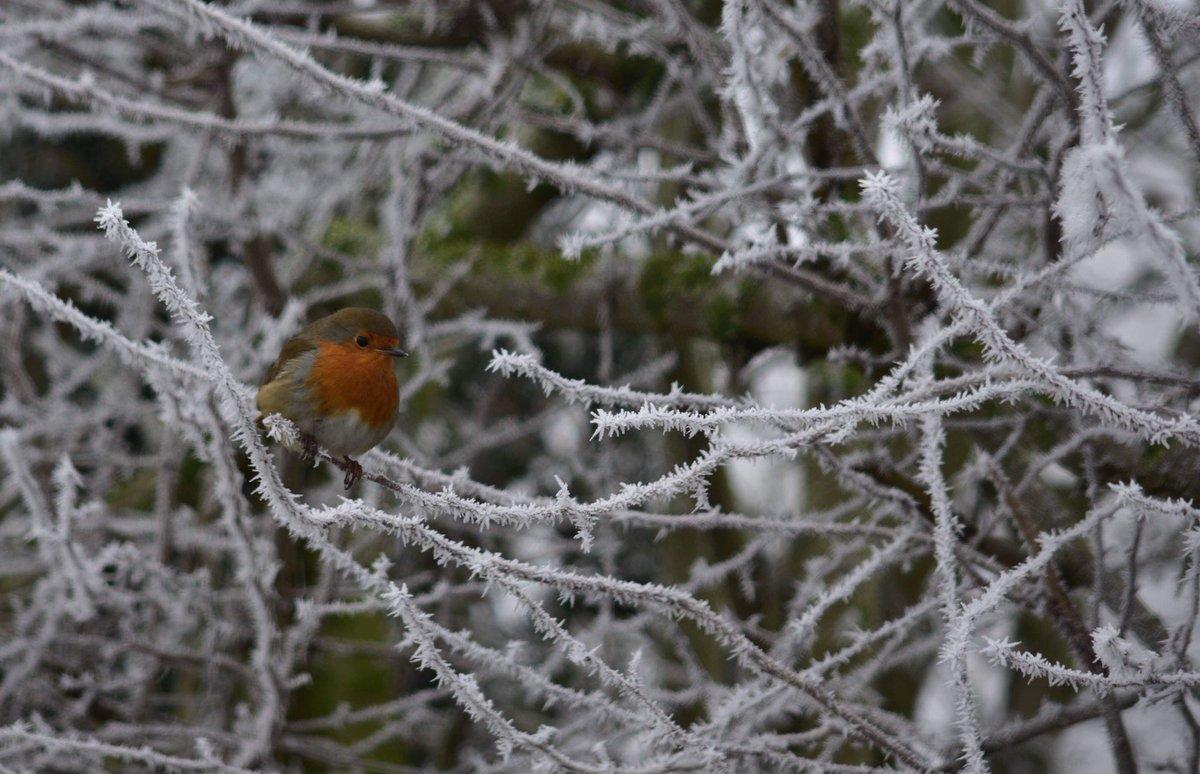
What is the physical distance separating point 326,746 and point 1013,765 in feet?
14.4

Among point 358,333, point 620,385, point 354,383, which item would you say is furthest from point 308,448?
point 620,385

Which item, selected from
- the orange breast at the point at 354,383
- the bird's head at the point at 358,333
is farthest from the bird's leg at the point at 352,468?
the bird's head at the point at 358,333

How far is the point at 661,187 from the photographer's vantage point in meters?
4.69

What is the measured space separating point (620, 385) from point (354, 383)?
141cm

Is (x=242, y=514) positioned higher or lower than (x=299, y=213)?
lower

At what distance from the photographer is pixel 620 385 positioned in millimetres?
4156

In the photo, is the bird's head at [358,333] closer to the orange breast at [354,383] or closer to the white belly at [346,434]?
the orange breast at [354,383]

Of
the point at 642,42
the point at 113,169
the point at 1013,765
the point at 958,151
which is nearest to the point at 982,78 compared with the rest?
the point at 642,42

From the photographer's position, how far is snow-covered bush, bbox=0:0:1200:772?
5.95 ft

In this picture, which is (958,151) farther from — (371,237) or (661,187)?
(371,237)

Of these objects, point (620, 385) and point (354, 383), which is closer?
point (354, 383)

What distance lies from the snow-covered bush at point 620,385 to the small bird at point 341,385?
0.13 meters

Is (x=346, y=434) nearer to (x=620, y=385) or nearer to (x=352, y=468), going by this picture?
(x=352, y=468)

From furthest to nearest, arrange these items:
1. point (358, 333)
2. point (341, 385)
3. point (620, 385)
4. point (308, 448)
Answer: point (620, 385) → point (358, 333) → point (341, 385) → point (308, 448)
